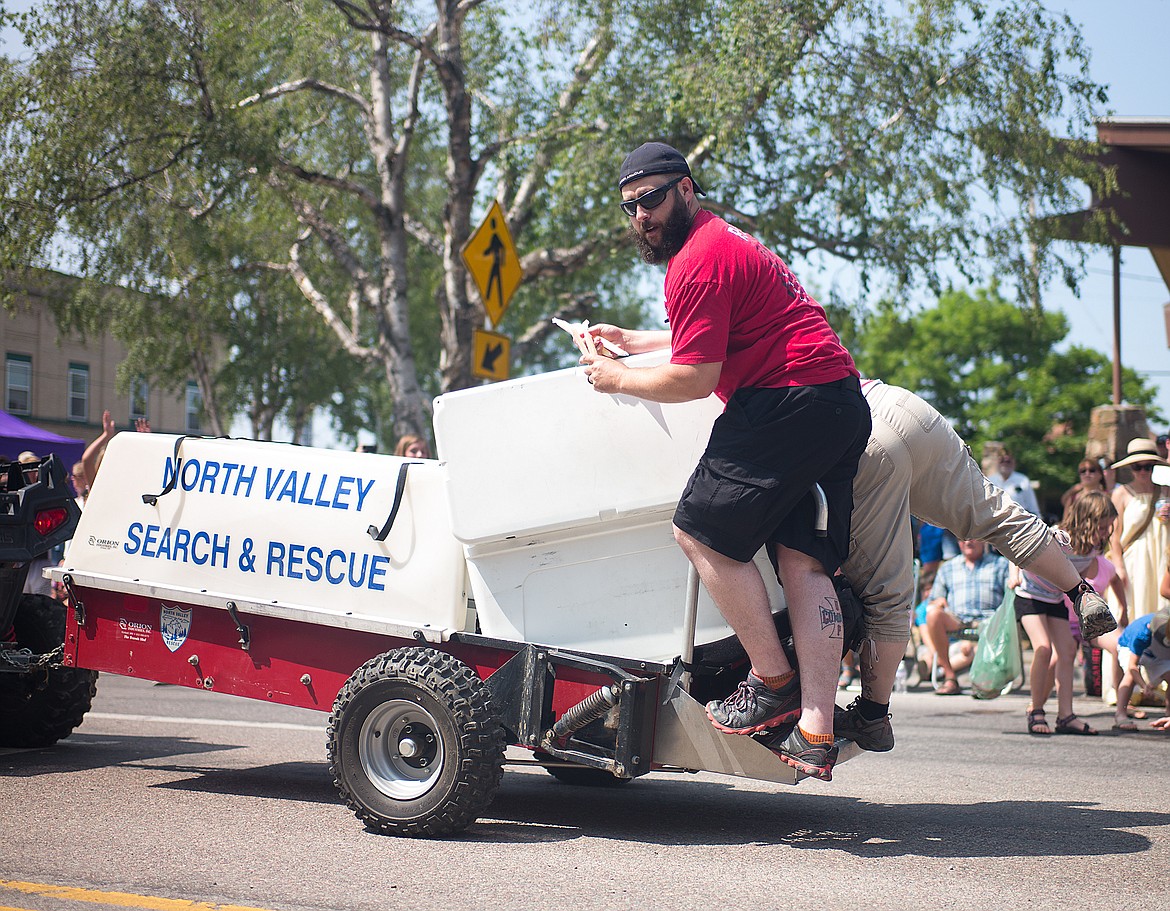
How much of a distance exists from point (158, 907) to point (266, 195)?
16.3 metres

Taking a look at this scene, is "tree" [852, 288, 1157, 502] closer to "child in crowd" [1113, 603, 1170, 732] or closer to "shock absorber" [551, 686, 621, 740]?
"child in crowd" [1113, 603, 1170, 732]

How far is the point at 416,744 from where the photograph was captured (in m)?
4.96

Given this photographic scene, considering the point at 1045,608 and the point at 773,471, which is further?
the point at 1045,608

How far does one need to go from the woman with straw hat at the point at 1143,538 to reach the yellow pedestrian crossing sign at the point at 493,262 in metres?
5.59

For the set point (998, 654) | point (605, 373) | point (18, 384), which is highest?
point (18, 384)

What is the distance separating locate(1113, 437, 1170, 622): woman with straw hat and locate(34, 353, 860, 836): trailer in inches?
254

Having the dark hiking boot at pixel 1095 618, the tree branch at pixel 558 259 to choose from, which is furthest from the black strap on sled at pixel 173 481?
the tree branch at pixel 558 259

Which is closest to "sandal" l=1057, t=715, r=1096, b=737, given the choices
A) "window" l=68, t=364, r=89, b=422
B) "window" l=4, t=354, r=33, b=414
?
"window" l=4, t=354, r=33, b=414

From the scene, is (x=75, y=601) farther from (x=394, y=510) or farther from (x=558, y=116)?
(x=558, y=116)

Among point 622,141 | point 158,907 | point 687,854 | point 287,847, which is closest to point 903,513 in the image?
point 687,854

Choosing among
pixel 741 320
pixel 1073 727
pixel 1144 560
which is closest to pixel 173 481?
pixel 741 320

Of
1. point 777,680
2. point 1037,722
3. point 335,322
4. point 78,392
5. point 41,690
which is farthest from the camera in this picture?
point 78,392

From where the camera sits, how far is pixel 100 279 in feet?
58.9

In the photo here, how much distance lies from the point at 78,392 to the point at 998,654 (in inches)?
1782
